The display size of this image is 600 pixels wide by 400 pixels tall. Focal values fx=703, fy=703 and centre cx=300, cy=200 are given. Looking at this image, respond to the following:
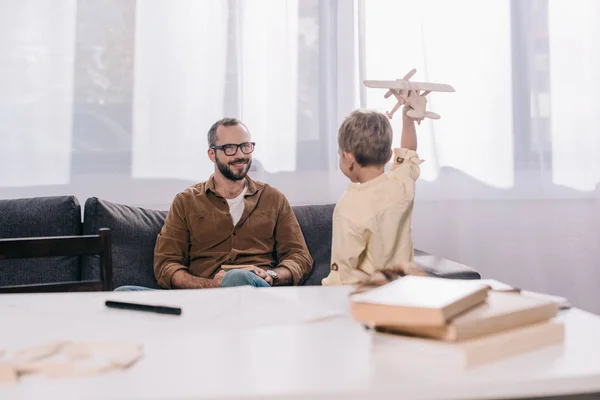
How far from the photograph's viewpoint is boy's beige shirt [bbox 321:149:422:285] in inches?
77.0

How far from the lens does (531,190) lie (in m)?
3.29

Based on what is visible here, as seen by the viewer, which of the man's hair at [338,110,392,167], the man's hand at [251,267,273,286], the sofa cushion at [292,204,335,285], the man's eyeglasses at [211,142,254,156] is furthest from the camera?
the sofa cushion at [292,204,335,285]

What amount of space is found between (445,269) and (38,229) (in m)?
1.54

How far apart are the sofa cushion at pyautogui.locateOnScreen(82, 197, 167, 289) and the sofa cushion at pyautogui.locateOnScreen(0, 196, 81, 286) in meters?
0.06

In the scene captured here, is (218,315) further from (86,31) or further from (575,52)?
(575,52)

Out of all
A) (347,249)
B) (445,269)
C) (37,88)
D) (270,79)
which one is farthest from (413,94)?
(37,88)

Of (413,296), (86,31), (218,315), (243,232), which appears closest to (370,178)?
(243,232)

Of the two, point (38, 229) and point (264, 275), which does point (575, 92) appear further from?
point (38, 229)

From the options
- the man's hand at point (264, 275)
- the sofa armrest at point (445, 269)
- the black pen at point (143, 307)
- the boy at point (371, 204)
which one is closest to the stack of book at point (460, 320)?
the black pen at point (143, 307)

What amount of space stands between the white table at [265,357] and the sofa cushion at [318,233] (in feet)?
5.61

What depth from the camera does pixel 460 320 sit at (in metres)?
0.78

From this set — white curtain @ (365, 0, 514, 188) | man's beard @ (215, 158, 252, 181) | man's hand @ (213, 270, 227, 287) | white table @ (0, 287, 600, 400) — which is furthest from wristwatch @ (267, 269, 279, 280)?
white table @ (0, 287, 600, 400)

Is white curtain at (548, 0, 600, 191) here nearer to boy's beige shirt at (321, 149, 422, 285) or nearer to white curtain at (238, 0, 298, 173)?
white curtain at (238, 0, 298, 173)

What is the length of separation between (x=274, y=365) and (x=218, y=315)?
315 mm
